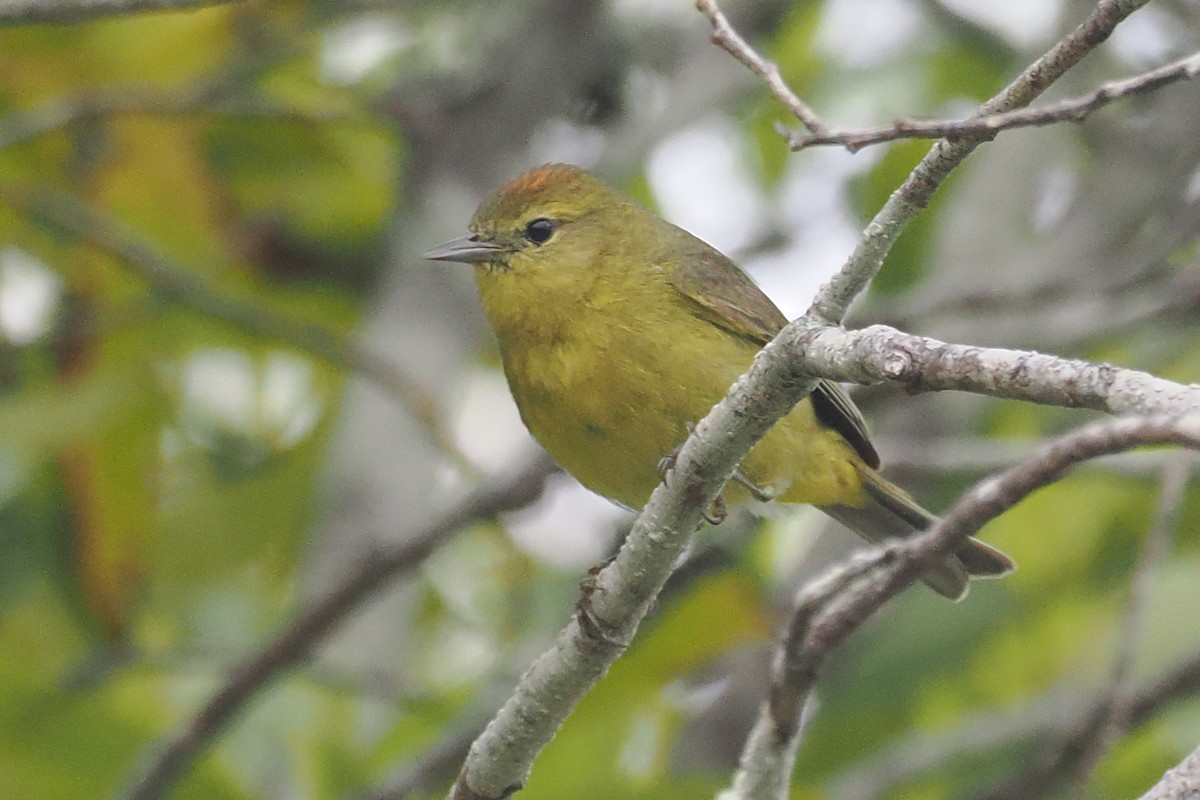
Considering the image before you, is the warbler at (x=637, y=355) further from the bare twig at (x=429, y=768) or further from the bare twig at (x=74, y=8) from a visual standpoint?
the bare twig at (x=74, y=8)

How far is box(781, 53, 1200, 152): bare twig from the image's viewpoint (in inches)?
83.8

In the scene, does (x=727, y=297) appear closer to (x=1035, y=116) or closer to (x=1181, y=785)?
(x=1035, y=116)

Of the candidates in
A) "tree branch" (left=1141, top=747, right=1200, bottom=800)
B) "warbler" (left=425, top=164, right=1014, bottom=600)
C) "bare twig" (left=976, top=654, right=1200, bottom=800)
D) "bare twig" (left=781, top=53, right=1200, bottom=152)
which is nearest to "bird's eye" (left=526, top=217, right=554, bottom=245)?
"warbler" (left=425, top=164, right=1014, bottom=600)

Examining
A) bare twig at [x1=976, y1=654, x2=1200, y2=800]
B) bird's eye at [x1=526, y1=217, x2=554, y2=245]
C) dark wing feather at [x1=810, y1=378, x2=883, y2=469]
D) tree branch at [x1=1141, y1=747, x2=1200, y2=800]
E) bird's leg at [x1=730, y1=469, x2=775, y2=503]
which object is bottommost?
tree branch at [x1=1141, y1=747, x2=1200, y2=800]

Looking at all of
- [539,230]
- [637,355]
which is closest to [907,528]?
[637,355]

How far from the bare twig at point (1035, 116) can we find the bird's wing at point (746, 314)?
203 centimetres

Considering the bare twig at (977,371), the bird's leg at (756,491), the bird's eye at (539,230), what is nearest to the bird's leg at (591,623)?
the bare twig at (977,371)

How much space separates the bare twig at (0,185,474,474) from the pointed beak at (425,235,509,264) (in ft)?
2.14

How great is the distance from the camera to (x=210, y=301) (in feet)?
17.2

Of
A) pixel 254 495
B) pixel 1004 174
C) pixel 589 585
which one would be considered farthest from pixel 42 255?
pixel 1004 174

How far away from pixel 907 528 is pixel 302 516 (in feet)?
6.87

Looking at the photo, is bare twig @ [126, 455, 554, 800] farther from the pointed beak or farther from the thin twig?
the thin twig

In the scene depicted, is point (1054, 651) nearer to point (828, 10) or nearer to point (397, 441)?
point (397, 441)

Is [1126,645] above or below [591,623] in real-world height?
below
